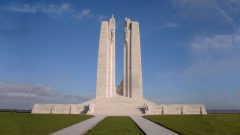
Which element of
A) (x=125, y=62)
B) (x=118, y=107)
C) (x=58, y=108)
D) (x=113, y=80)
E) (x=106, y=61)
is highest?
(x=125, y=62)

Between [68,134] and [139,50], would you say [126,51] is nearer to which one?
[139,50]

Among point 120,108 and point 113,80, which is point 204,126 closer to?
point 120,108

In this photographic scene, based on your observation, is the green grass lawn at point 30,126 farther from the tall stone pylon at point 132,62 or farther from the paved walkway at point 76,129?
the tall stone pylon at point 132,62

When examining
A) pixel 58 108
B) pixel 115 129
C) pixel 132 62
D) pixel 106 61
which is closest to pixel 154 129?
pixel 115 129

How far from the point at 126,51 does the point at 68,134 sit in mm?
33776

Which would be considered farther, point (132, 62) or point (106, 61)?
point (132, 62)

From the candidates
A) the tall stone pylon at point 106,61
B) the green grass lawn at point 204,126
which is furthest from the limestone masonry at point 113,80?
the green grass lawn at point 204,126

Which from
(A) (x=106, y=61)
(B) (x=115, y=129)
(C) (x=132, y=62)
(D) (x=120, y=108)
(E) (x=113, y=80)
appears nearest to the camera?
(B) (x=115, y=129)

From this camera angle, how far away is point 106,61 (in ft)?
133

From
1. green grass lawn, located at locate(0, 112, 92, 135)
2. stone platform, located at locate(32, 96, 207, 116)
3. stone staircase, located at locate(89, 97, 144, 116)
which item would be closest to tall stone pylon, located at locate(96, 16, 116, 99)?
stone staircase, located at locate(89, 97, 144, 116)

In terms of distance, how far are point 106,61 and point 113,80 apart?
12.7ft

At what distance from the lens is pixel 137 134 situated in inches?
400

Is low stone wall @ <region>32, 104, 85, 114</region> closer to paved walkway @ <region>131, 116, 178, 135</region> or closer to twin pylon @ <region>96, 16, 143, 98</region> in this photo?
twin pylon @ <region>96, 16, 143, 98</region>

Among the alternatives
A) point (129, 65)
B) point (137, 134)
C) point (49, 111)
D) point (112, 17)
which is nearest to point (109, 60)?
point (129, 65)
